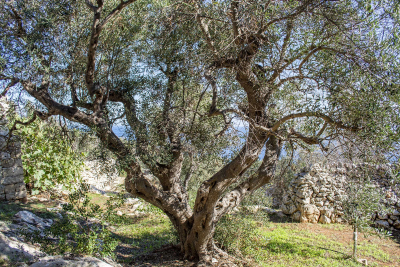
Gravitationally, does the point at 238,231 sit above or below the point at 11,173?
below

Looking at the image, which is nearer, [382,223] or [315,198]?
[382,223]

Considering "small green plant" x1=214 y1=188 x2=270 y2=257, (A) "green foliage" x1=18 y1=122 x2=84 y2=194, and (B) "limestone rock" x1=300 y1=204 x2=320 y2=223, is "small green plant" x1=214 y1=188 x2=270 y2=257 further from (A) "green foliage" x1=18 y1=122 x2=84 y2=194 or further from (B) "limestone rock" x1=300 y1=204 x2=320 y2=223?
(A) "green foliage" x1=18 y1=122 x2=84 y2=194

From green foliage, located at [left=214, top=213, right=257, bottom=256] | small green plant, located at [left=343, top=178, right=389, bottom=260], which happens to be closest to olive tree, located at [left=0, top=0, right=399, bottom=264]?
green foliage, located at [left=214, top=213, right=257, bottom=256]

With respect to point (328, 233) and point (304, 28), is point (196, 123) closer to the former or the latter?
point (304, 28)

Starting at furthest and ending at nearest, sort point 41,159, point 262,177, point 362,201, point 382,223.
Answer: point 382,223
point 41,159
point 262,177
point 362,201

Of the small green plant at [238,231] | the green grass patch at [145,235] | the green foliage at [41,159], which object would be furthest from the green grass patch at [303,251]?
the green foliage at [41,159]

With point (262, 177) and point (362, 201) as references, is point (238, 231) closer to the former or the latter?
point (262, 177)

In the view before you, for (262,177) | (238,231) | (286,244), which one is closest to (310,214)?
(286,244)

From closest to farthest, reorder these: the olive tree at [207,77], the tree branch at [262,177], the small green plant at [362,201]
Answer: the olive tree at [207,77] → the small green plant at [362,201] → the tree branch at [262,177]

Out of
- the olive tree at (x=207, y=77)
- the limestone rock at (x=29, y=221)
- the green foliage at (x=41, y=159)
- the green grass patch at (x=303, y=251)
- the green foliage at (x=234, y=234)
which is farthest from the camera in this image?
the green foliage at (x=41, y=159)

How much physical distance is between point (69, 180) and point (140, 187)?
5.51 meters

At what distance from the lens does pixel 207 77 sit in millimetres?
5262

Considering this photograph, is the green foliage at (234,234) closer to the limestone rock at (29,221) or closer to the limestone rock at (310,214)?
the limestone rock at (29,221)

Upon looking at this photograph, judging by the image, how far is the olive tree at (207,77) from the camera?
4.43m
